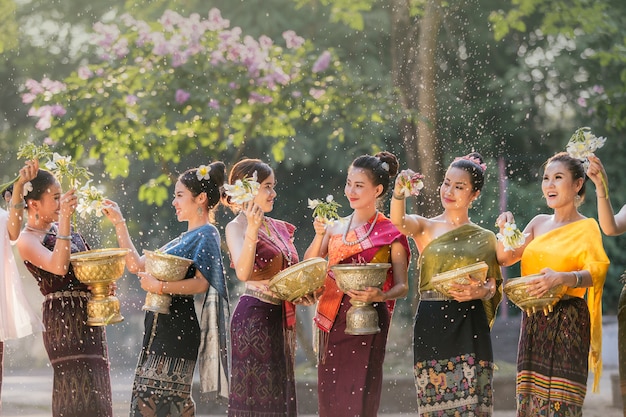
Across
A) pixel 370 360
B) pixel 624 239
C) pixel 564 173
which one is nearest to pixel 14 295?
pixel 370 360

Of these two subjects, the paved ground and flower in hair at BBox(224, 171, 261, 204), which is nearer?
flower in hair at BBox(224, 171, 261, 204)

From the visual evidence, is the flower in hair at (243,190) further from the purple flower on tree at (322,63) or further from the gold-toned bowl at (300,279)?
the purple flower on tree at (322,63)

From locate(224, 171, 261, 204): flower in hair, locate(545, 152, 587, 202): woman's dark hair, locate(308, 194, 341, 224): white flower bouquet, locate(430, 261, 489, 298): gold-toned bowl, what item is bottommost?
locate(430, 261, 489, 298): gold-toned bowl

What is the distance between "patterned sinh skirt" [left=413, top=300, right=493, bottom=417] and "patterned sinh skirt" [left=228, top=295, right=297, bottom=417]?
69cm

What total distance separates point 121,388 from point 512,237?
587cm

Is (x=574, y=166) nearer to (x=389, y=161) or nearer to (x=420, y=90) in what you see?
(x=389, y=161)

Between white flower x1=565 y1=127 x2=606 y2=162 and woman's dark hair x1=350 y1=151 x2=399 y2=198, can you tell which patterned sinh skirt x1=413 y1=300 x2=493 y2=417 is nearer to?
woman's dark hair x1=350 y1=151 x2=399 y2=198

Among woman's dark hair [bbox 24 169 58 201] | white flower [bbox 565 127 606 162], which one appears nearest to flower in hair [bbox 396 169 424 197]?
white flower [bbox 565 127 606 162]

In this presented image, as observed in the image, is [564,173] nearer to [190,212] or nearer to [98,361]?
[190,212]

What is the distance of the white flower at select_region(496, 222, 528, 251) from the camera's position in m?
5.68

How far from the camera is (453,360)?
19.0 feet

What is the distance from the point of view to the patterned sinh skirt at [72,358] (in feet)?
19.4

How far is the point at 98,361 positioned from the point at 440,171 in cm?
380

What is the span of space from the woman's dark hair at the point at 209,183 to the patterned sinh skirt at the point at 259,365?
1.82 ft
